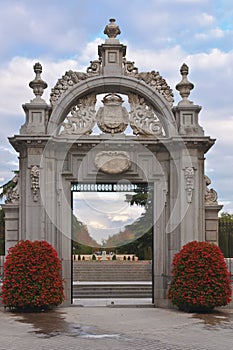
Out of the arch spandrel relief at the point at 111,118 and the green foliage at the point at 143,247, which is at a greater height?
the arch spandrel relief at the point at 111,118

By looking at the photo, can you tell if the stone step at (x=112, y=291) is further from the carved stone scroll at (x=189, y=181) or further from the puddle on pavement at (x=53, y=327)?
the puddle on pavement at (x=53, y=327)

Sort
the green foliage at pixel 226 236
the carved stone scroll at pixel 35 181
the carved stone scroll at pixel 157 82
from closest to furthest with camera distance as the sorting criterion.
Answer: the carved stone scroll at pixel 35 181
the carved stone scroll at pixel 157 82
the green foliage at pixel 226 236

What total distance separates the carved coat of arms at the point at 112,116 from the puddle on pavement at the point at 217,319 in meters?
4.42

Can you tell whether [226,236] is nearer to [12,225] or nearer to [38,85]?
[12,225]

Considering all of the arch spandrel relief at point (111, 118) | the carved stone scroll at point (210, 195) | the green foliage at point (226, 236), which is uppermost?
the arch spandrel relief at point (111, 118)

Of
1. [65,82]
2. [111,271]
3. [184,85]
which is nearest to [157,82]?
[184,85]

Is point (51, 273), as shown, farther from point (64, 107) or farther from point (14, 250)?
point (64, 107)

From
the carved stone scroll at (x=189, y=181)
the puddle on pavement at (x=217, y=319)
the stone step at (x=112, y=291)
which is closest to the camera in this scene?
the puddle on pavement at (x=217, y=319)

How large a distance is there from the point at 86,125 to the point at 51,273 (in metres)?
3.37

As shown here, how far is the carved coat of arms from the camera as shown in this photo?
13.4 metres

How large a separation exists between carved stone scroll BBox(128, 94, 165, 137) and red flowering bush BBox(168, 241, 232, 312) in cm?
277

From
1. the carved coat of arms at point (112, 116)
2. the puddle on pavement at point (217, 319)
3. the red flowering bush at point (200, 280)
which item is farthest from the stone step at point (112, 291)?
the carved coat of arms at point (112, 116)

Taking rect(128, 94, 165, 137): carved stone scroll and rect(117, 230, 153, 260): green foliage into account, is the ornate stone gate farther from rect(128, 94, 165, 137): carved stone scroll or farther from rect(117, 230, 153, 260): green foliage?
rect(117, 230, 153, 260): green foliage

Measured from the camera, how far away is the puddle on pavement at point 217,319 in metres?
10.2
